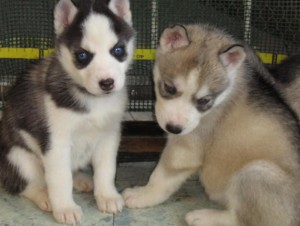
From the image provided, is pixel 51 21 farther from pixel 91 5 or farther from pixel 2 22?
pixel 91 5

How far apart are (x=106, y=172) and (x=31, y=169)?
0.44 metres

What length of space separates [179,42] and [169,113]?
1.44 feet

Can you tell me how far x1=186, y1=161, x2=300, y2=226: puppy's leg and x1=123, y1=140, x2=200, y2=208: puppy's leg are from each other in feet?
1.07

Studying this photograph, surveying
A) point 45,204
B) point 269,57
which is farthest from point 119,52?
point 269,57

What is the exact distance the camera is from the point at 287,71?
3.55m

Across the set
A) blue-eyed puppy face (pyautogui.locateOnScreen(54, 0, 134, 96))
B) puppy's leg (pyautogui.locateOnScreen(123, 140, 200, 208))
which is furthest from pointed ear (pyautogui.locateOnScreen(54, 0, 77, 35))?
puppy's leg (pyautogui.locateOnScreen(123, 140, 200, 208))

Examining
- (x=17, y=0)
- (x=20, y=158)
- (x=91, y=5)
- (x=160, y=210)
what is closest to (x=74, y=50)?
(x=91, y=5)

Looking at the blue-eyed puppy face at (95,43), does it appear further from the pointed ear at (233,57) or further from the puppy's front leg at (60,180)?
the pointed ear at (233,57)

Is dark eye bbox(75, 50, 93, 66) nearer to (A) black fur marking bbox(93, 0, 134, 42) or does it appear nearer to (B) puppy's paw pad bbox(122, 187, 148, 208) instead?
(A) black fur marking bbox(93, 0, 134, 42)

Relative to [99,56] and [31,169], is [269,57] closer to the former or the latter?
[99,56]

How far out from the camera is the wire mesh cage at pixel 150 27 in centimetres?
413

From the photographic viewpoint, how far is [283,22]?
4.35 meters

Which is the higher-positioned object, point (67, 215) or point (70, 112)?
point (70, 112)

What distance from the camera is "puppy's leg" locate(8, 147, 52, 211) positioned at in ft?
10.7
